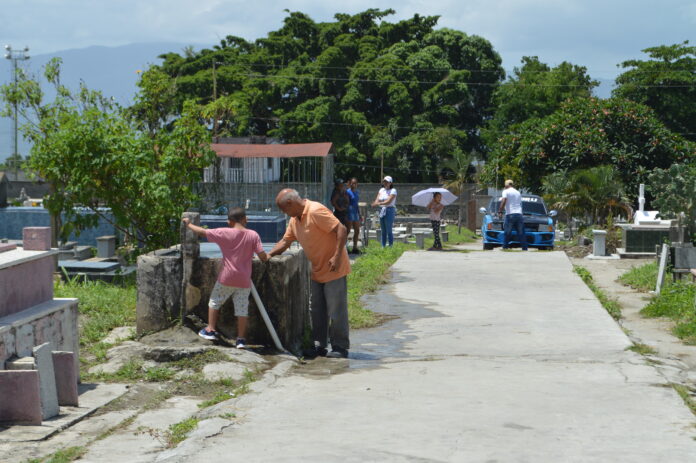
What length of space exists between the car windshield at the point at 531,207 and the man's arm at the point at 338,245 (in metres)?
16.6

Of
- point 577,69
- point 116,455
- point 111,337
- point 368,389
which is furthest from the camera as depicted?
point 577,69

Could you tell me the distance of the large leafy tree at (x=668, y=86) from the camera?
56.7 metres

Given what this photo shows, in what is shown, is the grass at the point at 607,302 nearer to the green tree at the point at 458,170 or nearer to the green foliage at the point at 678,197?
the green foliage at the point at 678,197

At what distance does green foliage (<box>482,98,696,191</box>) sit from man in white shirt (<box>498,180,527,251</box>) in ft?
48.6

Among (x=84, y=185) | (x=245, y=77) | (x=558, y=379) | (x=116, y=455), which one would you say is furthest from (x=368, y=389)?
(x=245, y=77)

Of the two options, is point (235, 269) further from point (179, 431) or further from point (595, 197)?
point (595, 197)

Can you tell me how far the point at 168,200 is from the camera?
1431cm

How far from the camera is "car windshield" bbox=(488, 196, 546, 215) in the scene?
2503 cm

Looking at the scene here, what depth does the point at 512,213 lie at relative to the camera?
21.3m

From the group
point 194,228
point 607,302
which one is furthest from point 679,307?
point 194,228

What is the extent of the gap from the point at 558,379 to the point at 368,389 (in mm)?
1655

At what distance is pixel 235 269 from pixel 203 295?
0.72 meters

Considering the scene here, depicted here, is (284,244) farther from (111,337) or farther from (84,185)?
(84,185)

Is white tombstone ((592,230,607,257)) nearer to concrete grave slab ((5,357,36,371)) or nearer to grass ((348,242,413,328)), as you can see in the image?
grass ((348,242,413,328))
